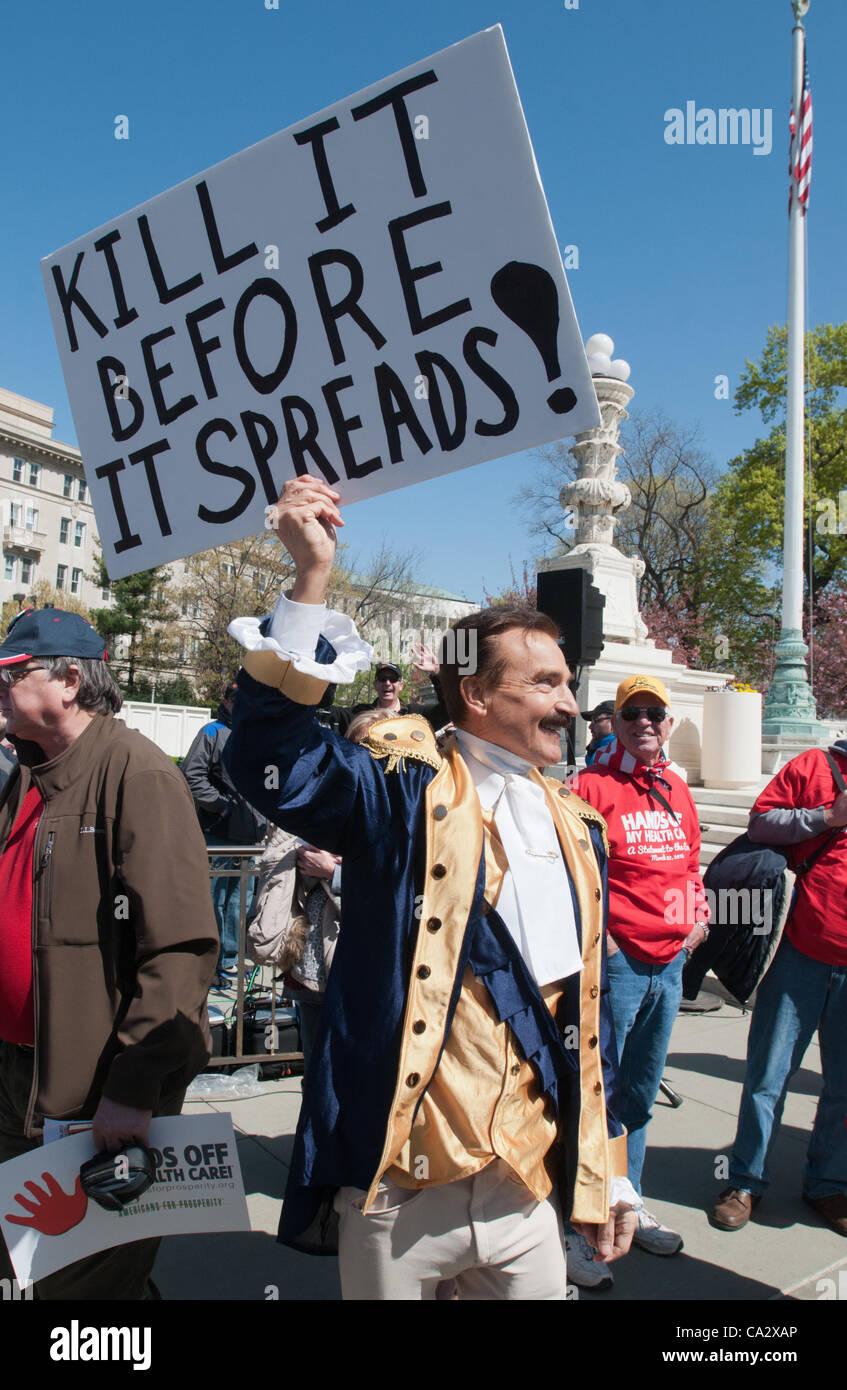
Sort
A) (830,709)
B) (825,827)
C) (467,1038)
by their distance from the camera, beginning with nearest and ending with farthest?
1. (467,1038)
2. (825,827)
3. (830,709)

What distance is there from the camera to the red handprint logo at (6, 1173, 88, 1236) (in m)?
1.98

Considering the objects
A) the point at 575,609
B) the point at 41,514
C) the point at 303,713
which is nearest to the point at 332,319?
the point at 303,713

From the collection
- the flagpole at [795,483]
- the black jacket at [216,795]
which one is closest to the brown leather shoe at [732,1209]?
the black jacket at [216,795]

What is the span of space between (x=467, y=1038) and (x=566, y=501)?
15.1 metres

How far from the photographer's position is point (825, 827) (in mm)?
3754

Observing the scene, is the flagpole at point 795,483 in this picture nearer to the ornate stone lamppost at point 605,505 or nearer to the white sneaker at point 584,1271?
the ornate stone lamppost at point 605,505

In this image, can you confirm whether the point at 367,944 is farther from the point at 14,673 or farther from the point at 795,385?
the point at 795,385

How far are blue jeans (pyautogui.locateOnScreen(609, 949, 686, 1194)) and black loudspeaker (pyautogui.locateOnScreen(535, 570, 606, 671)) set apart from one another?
13.6ft

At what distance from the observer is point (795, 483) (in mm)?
17375

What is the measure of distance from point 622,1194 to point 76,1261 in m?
1.23

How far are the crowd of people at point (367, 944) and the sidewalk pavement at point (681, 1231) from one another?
36.1 inches

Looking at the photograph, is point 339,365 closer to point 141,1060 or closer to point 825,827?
point 141,1060

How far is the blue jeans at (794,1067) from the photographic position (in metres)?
3.83
